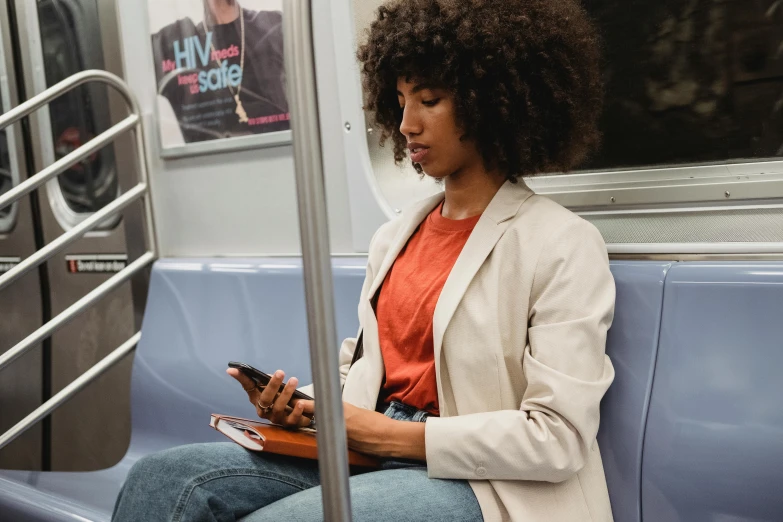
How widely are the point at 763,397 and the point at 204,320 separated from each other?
1.94 meters

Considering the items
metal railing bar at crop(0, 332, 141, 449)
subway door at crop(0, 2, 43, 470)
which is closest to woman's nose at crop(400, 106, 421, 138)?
metal railing bar at crop(0, 332, 141, 449)

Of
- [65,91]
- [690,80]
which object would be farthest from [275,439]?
[65,91]

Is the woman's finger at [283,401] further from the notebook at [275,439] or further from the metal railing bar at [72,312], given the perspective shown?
the metal railing bar at [72,312]

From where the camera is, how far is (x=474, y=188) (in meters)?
1.85

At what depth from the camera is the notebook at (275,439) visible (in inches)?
64.5

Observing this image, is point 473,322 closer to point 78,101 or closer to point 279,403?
point 279,403

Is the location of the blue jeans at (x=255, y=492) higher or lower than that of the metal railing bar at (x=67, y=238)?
lower

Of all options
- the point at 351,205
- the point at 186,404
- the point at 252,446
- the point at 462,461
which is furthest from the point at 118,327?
the point at 462,461

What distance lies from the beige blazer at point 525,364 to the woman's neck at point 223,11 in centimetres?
155

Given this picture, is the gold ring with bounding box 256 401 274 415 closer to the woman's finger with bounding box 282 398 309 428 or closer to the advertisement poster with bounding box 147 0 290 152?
the woman's finger with bounding box 282 398 309 428

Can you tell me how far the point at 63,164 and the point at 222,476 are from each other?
173 centimetres

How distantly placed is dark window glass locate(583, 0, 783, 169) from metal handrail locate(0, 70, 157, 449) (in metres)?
1.84

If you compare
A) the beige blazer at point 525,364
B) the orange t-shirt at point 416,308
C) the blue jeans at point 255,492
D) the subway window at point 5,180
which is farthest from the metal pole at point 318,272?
the subway window at point 5,180

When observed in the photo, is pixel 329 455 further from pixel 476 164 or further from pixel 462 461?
pixel 476 164
